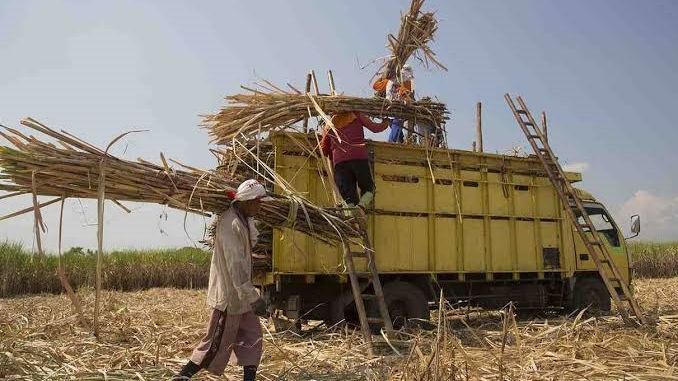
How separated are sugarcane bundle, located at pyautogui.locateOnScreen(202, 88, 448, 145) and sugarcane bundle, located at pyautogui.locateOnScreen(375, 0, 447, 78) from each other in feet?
5.57

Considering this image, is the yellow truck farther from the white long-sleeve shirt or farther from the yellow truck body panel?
the white long-sleeve shirt

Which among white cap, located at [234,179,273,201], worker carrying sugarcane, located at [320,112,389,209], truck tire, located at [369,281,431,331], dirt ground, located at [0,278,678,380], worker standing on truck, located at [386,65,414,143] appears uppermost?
worker standing on truck, located at [386,65,414,143]

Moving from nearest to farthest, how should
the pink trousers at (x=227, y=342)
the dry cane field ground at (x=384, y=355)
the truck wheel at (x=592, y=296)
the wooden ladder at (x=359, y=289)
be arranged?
1. the dry cane field ground at (x=384, y=355)
2. the pink trousers at (x=227, y=342)
3. the wooden ladder at (x=359, y=289)
4. the truck wheel at (x=592, y=296)

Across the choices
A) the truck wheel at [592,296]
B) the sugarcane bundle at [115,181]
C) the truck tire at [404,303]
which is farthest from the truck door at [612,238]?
the sugarcane bundle at [115,181]

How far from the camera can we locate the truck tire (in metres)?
7.68

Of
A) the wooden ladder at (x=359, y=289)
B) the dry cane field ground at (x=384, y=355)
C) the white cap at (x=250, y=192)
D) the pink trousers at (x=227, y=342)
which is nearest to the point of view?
the dry cane field ground at (x=384, y=355)

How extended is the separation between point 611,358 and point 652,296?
34.2 ft

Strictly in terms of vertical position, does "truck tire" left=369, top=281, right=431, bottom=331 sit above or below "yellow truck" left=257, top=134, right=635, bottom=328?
below

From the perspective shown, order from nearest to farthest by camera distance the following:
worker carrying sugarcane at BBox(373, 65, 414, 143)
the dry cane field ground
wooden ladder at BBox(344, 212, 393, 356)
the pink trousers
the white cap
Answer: the dry cane field ground
the pink trousers
the white cap
wooden ladder at BBox(344, 212, 393, 356)
worker carrying sugarcane at BBox(373, 65, 414, 143)

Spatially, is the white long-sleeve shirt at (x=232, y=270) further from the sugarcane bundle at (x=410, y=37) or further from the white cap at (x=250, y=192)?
the sugarcane bundle at (x=410, y=37)

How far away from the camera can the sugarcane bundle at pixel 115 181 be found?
15.0ft

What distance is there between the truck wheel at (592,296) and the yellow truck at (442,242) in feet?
0.07

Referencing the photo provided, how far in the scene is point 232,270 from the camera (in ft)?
15.1

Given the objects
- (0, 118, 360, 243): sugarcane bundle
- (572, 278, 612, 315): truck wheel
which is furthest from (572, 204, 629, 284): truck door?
(0, 118, 360, 243): sugarcane bundle
